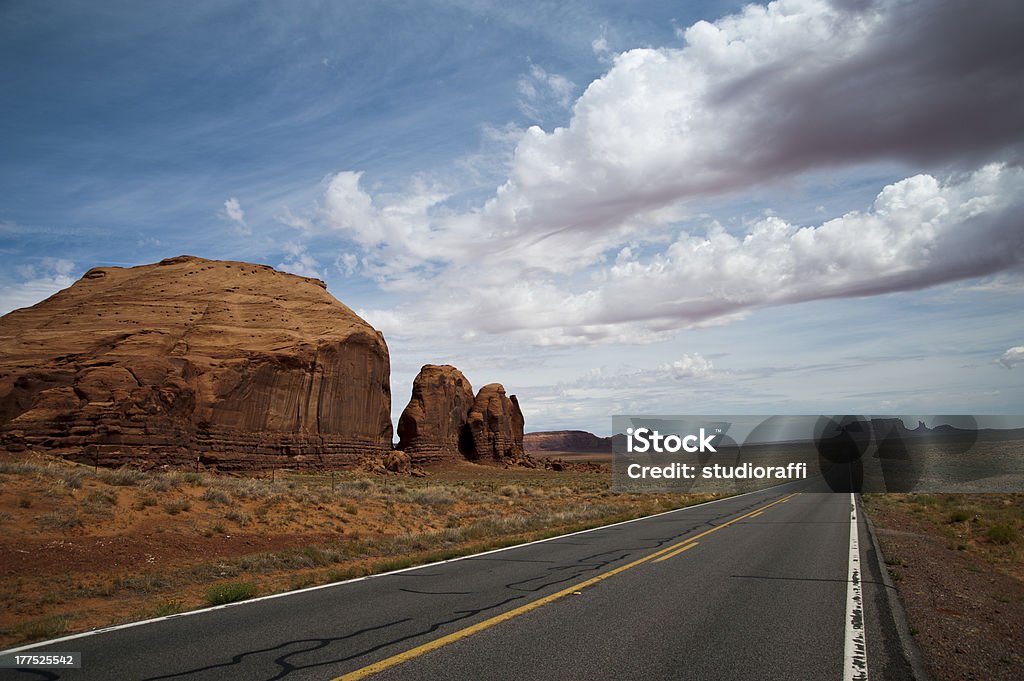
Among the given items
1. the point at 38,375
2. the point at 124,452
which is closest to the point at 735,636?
the point at 124,452

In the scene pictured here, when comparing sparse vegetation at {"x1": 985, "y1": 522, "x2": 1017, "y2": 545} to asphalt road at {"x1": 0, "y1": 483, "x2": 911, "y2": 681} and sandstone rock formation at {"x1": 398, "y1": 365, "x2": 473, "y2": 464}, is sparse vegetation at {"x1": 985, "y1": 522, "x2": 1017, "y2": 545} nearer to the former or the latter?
asphalt road at {"x1": 0, "y1": 483, "x2": 911, "y2": 681}

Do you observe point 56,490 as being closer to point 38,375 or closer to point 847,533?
point 847,533

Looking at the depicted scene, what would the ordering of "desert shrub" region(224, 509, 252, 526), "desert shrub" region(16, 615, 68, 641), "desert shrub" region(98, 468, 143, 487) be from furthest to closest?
"desert shrub" region(98, 468, 143, 487) → "desert shrub" region(224, 509, 252, 526) → "desert shrub" region(16, 615, 68, 641)

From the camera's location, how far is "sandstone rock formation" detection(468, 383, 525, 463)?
92500 mm

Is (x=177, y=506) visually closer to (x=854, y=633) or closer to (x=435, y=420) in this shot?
(x=854, y=633)

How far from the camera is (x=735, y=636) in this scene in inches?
280

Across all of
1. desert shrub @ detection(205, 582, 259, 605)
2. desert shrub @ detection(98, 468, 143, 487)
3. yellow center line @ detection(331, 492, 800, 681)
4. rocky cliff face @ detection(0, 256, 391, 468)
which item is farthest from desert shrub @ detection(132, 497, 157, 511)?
rocky cliff face @ detection(0, 256, 391, 468)

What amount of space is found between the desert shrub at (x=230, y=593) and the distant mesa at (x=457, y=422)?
72.6 metres

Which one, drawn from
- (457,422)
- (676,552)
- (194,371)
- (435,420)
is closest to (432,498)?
(676,552)

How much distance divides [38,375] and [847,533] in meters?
43.2

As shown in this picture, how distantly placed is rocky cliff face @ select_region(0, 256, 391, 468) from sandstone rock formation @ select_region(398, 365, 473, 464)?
60.7ft

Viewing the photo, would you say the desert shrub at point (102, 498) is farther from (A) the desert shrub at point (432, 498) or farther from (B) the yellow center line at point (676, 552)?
(B) the yellow center line at point (676, 552)

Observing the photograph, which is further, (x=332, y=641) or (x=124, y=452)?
(x=124, y=452)

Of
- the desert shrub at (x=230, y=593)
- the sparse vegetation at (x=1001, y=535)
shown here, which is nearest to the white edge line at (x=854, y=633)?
the desert shrub at (x=230, y=593)
